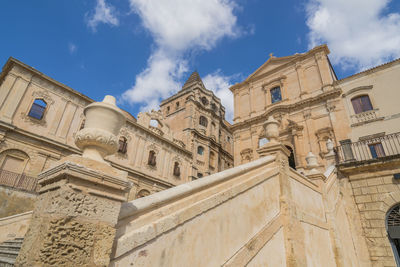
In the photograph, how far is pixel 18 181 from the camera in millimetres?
12945

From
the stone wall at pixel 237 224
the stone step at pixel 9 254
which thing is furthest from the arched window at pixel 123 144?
the stone wall at pixel 237 224

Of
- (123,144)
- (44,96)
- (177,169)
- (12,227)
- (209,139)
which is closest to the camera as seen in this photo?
(12,227)

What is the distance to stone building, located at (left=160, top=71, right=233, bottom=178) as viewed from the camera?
2882cm

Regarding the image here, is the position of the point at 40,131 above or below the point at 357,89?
below

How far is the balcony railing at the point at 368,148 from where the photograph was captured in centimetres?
1035

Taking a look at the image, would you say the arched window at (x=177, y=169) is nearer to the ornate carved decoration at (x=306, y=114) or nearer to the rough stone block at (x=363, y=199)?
the ornate carved decoration at (x=306, y=114)

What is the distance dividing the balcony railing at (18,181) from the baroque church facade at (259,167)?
0.09 m

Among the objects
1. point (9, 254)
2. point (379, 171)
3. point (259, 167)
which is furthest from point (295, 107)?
point (9, 254)

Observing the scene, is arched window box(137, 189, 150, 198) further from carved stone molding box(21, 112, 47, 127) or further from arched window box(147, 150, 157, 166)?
carved stone molding box(21, 112, 47, 127)

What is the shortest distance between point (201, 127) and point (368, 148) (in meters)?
21.8

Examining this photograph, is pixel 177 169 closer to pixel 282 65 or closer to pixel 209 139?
pixel 209 139

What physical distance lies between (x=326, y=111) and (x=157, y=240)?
1664cm

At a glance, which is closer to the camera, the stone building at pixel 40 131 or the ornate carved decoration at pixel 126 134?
the stone building at pixel 40 131

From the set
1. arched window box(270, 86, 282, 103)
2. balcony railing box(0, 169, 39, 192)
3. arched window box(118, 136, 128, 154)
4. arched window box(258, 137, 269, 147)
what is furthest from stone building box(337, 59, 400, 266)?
balcony railing box(0, 169, 39, 192)
